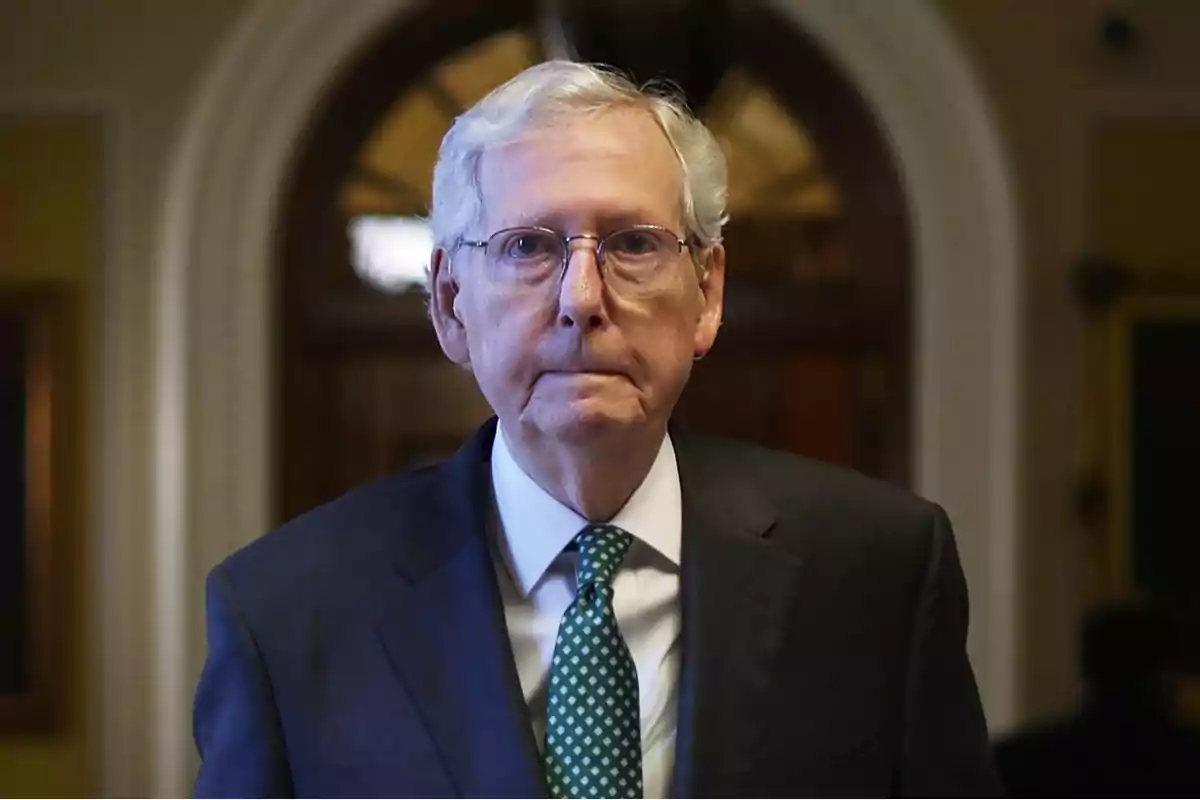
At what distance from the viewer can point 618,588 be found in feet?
2.78

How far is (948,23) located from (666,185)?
148 centimetres

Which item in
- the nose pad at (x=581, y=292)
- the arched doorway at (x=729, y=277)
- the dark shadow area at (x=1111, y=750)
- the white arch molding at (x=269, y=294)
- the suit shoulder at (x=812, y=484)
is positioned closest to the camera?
the nose pad at (x=581, y=292)

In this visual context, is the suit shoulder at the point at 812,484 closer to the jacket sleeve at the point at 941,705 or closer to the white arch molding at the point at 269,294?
the jacket sleeve at the point at 941,705

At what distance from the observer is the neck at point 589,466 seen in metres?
0.80

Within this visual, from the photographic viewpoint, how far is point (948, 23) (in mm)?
2076

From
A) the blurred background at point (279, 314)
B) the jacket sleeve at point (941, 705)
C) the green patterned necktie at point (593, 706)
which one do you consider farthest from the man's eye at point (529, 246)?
the blurred background at point (279, 314)

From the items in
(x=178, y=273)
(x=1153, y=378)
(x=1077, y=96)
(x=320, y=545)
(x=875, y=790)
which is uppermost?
(x=1077, y=96)

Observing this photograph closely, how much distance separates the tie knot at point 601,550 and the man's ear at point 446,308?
146mm

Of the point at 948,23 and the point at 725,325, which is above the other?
the point at 948,23

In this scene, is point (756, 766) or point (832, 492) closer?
point (756, 766)

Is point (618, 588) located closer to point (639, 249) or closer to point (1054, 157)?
point (639, 249)

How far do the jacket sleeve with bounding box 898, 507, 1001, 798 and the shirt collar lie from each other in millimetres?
182

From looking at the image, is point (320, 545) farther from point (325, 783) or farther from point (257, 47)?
point (257, 47)

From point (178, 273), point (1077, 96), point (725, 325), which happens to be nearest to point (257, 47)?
point (178, 273)
